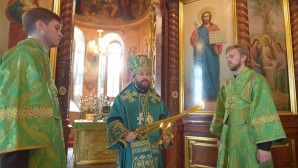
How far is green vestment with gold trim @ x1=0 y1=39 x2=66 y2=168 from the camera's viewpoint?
5.09 ft

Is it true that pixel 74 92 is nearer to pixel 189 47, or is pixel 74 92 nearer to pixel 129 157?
pixel 189 47

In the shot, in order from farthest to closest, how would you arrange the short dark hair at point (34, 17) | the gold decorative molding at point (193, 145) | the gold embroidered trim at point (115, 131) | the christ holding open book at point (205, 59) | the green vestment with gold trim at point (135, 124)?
the christ holding open book at point (205, 59)
the gold decorative molding at point (193, 145)
the green vestment with gold trim at point (135, 124)
the gold embroidered trim at point (115, 131)
the short dark hair at point (34, 17)

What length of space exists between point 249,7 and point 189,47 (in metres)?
1.40

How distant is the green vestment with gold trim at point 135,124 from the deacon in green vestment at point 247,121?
799 mm

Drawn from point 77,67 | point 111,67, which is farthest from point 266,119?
point 111,67

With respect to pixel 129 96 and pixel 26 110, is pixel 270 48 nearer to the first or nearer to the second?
pixel 129 96

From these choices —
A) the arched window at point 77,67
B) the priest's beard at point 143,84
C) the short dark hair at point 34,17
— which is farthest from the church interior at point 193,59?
the arched window at point 77,67

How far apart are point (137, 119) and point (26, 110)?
Result: 4.65 feet

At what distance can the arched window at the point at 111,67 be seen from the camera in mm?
13734

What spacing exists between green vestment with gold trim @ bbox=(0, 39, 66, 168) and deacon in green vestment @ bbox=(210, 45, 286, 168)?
2.02 metres

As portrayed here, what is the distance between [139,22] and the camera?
1341cm

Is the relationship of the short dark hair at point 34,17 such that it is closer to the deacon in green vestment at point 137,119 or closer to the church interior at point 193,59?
the deacon in green vestment at point 137,119

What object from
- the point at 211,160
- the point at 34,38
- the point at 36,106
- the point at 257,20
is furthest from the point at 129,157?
the point at 257,20

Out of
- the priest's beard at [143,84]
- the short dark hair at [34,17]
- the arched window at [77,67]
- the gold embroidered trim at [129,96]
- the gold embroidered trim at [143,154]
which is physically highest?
the arched window at [77,67]
